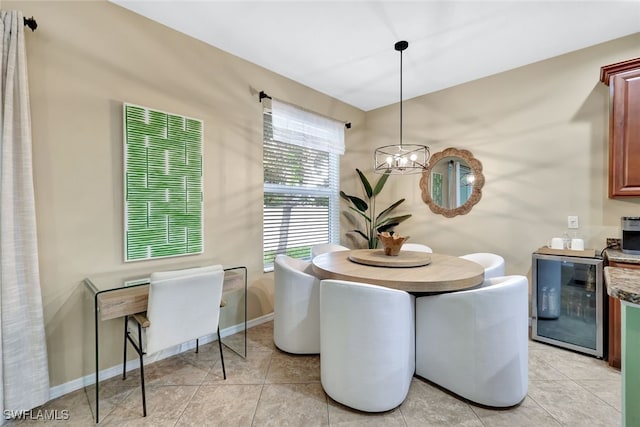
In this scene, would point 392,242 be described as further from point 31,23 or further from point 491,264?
point 31,23

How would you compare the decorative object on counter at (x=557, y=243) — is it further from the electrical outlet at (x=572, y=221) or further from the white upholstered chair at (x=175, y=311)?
the white upholstered chair at (x=175, y=311)

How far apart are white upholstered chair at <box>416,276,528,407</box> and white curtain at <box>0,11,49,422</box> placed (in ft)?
8.09

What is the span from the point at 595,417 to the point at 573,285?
1192 mm

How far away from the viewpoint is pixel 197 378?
2064 mm

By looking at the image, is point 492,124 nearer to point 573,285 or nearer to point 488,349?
point 573,285

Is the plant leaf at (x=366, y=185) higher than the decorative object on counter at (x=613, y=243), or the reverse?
the plant leaf at (x=366, y=185)

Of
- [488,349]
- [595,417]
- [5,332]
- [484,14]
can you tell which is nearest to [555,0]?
[484,14]

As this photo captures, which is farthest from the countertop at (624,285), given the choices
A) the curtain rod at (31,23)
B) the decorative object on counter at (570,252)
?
the curtain rod at (31,23)

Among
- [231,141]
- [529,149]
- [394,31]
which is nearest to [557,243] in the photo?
[529,149]

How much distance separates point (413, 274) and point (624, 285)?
1046 mm

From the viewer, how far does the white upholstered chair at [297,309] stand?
2287 mm

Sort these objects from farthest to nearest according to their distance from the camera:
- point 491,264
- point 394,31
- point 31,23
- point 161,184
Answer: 1. point 491,264
2. point 394,31
3. point 161,184
4. point 31,23

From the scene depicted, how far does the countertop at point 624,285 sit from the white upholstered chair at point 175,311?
188cm

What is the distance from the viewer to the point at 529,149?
115 inches
